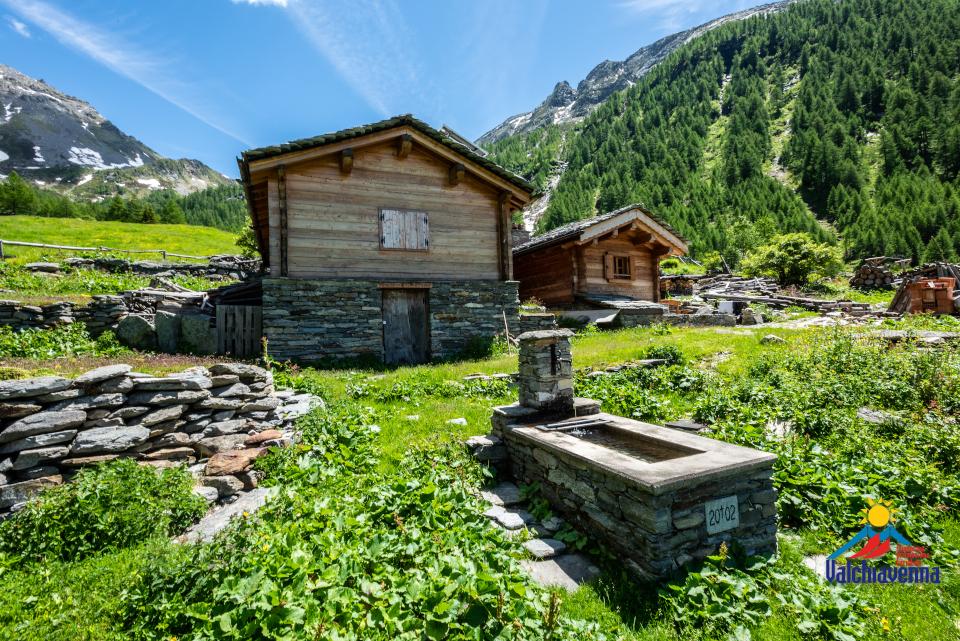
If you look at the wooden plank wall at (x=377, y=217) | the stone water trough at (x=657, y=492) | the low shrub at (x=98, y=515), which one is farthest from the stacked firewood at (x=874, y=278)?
the low shrub at (x=98, y=515)

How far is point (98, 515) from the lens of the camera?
4.18 m

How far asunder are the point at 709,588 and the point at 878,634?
114 cm

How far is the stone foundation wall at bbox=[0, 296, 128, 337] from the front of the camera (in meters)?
10.6

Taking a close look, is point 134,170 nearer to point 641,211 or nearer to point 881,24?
point 641,211

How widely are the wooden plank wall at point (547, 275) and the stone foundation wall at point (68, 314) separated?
51.4 feet

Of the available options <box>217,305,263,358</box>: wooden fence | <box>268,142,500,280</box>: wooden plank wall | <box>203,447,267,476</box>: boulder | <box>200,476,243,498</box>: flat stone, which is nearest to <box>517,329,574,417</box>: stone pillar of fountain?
<box>203,447,267,476</box>: boulder

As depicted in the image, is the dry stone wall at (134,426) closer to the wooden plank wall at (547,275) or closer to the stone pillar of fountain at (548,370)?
the stone pillar of fountain at (548,370)

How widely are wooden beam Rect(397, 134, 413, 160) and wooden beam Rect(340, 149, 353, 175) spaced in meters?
1.66

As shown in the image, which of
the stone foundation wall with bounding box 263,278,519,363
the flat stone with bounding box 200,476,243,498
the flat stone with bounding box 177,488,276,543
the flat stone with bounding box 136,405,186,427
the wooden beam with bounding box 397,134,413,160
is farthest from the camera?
the wooden beam with bounding box 397,134,413,160

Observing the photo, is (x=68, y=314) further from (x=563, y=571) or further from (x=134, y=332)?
(x=563, y=571)

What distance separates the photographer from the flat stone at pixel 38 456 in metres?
4.62

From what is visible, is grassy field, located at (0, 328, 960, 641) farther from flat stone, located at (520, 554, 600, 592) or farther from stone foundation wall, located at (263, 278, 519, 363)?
stone foundation wall, located at (263, 278, 519, 363)

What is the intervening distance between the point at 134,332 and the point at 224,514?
925 centimetres

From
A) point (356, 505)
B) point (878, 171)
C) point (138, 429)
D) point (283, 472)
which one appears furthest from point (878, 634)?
point (878, 171)
